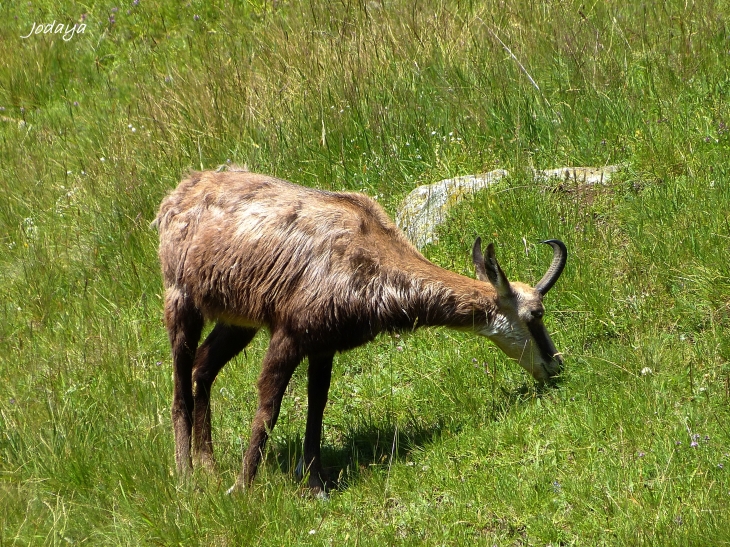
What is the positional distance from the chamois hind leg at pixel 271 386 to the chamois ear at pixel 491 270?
1.42 metres

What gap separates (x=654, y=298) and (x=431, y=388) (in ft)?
5.75

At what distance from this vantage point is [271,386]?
6.23m

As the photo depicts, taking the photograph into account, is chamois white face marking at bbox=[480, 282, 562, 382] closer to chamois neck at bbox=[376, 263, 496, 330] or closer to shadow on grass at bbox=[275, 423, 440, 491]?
chamois neck at bbox=[376, 263, 496, 330]

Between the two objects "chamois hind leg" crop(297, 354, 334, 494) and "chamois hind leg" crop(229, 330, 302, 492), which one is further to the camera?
"chamois hind leg" crop(297, 354, 334, 494)

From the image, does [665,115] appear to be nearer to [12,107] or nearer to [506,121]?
[506,121]

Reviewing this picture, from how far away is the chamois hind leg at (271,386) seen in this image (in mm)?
6207

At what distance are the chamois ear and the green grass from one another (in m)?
0.62

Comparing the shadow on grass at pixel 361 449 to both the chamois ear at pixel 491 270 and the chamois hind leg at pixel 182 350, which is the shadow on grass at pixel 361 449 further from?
the chamois ear at pixel 491 270

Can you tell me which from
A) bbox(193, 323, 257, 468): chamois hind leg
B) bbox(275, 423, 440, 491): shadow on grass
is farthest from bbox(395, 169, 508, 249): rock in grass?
bbox(275, 423, 440, 491): shadow on grass

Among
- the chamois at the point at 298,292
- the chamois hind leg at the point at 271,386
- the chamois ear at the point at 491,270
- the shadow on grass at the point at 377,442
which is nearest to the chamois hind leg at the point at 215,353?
the chamois at the point at 298,292

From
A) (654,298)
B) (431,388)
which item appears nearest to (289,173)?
(431,388)

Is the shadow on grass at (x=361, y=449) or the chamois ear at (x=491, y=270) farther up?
the chamois ear at (x=491, y=270)

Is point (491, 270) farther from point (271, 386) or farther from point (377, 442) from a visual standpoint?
point (271, 386)

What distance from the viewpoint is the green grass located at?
18.2ft
